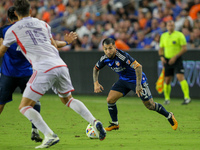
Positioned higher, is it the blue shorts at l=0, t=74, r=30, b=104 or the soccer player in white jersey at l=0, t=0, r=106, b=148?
the soccer player in white jersey at l=0, t=0, r=106, b=148

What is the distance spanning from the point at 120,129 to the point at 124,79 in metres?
1.02

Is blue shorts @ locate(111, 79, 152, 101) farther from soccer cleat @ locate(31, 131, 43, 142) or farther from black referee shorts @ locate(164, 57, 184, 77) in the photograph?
black referee shorts @ locate(164, 57, 184, 77)

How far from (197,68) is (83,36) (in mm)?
6026

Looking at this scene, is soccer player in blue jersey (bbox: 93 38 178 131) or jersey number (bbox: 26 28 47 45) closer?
jersey number (bbox: 26 28 47 45)

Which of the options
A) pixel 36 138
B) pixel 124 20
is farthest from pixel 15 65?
pixel 124 20

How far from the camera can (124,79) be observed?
299 inches

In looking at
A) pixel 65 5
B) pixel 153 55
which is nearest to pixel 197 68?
pixel 153 55

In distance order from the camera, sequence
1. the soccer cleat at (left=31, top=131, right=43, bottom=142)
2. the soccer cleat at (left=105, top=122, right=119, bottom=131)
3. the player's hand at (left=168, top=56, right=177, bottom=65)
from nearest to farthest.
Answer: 1. the soccer cleat at (left=31, top=131, right=43, bottom=142)
2. the soccer cleat at (left=105, top=122, right=119, bottom=131)
3. the player's hand at (left=168, top=56, right=177, bottom=65)

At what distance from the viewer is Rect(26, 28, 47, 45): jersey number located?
5621mm

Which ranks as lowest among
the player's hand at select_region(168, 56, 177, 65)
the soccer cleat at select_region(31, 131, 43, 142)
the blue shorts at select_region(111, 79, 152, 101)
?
the player's hand at select_region(168, 56, 177, 65)

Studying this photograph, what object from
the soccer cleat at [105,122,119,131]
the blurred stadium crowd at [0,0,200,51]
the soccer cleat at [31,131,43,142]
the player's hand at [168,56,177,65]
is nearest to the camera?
the soccer cleat at [31,131,43,142]

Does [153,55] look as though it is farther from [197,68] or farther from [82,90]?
[82,90]

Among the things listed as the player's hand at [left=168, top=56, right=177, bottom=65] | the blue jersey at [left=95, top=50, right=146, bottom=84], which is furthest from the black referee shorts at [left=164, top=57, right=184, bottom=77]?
the blue jersey at [left=95, top=50, right=146, bottom=84]

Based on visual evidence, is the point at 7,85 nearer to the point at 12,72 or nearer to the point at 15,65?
the point at 12,72
